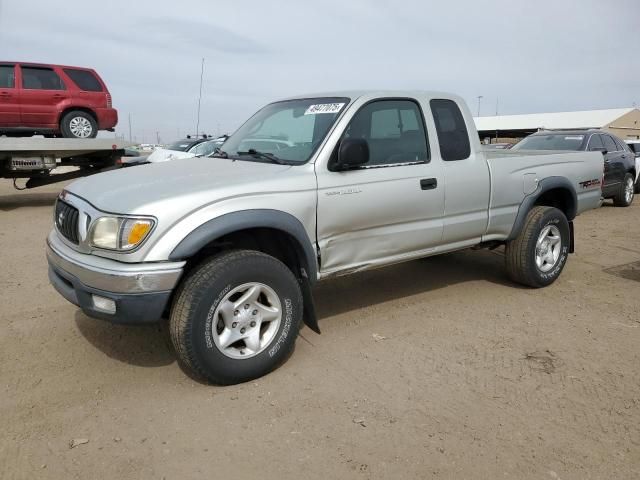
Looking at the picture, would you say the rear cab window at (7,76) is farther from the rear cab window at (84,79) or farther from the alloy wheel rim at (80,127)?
the alloy wheel rim at (80,127)

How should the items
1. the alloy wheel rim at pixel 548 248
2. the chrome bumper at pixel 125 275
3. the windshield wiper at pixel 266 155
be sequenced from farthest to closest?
the alloy wheel rim at pixel 548 248, the windshield wiper at pixel 266 155, the chrome bumper at pixel 125 275

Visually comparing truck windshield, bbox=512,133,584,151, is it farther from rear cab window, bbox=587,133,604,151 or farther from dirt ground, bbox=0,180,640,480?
dirt ground, bbox=0,180,640,480

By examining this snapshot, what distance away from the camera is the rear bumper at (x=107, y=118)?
10.8 meters

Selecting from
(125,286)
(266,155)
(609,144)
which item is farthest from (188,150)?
(609,144)

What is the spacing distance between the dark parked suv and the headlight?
8.82 metres

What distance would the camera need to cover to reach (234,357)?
3.12m

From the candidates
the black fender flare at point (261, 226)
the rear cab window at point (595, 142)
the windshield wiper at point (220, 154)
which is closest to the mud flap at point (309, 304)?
the black fender flare at point (261, 226)

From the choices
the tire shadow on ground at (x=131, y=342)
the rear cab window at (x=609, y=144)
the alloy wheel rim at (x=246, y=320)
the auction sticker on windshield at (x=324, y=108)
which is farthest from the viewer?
the rear cab window at (x=609, y=144)

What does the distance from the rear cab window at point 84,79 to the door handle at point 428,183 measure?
9070 mm

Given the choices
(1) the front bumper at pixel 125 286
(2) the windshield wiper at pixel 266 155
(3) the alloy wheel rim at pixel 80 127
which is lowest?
(1) the front bumper at pixel 125 286

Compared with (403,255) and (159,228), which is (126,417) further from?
(403,255)

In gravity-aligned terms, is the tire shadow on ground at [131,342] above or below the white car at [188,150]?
below

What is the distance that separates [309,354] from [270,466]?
4.03ft

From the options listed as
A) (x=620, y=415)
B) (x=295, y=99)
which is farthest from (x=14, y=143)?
(x=620, y=415)
